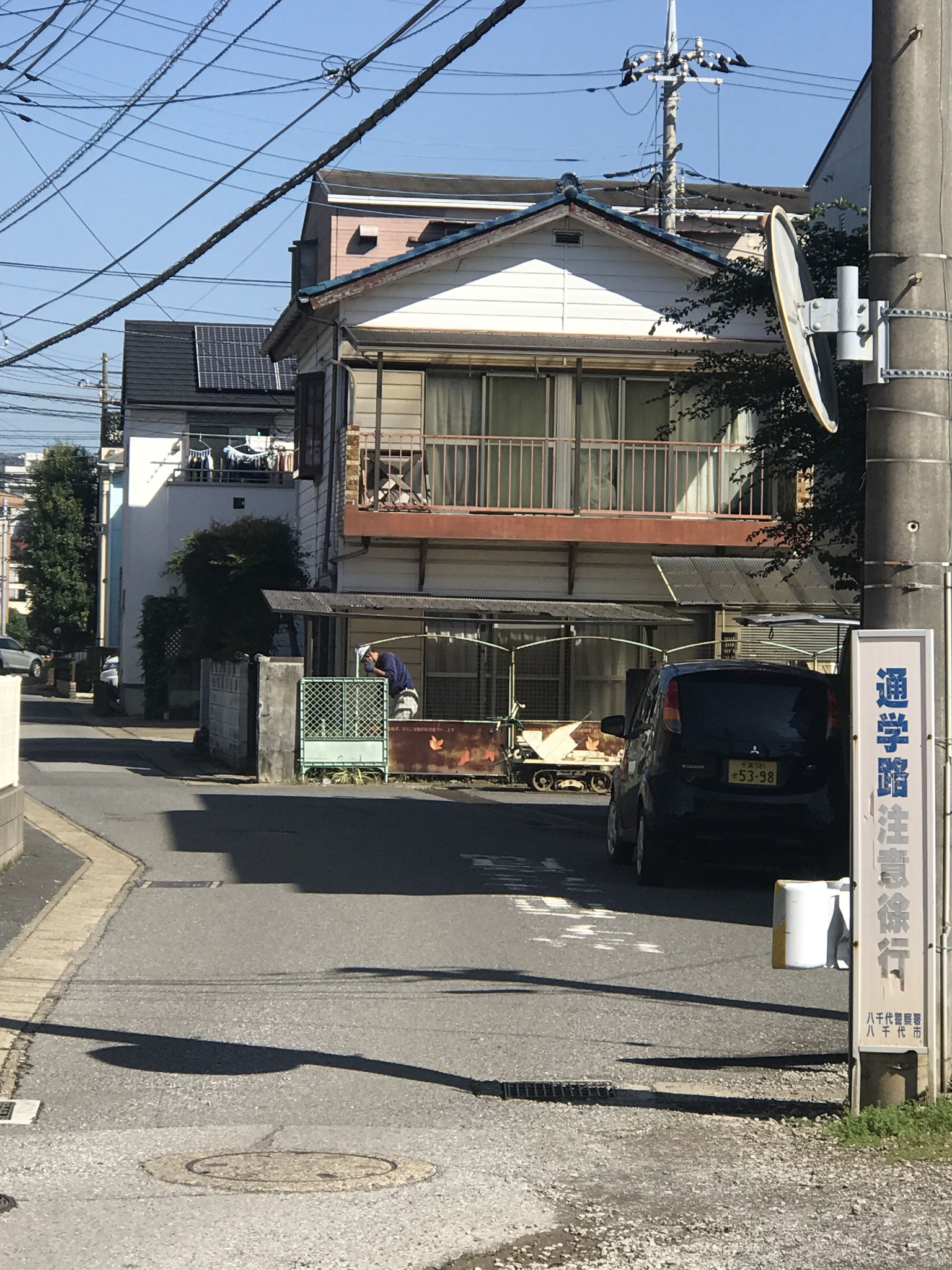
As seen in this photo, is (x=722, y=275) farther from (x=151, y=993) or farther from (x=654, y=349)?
(x=654, y=349)

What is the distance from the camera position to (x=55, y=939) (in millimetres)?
9797

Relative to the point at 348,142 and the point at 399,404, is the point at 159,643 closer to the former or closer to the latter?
the point at 399,404

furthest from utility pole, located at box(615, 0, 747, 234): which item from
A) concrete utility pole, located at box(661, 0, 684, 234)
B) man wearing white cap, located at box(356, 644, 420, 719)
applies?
man wearing white cap, located at box(356, 644, 420, 719)

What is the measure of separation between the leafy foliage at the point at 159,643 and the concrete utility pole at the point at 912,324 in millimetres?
31192

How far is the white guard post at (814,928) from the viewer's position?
5762 millimetres

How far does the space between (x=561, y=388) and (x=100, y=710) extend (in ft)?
61.4

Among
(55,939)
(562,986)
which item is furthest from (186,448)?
(562,986)

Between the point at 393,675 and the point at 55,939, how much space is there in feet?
42.6

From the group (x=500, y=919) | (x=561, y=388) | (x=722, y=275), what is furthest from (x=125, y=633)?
(x=500, y=919)

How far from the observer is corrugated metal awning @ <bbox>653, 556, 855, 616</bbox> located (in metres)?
24.0

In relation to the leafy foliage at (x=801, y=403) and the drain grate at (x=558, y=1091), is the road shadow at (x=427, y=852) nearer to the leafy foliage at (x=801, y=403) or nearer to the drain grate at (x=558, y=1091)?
the leafy foliage at (x=801, y=403)

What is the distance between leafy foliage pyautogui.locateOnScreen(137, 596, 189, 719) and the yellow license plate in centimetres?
2581

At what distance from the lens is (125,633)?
4309 cm

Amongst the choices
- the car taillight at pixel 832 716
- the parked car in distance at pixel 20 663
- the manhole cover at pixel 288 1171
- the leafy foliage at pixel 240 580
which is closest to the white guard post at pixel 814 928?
the manhole cover at pixel 288 1171
